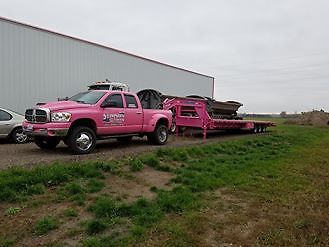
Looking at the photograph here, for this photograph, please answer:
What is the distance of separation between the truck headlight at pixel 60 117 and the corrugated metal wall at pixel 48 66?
5.83m

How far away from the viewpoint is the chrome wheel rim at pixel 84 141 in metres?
9.15

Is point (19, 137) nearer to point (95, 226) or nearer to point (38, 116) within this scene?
point (38, 116)

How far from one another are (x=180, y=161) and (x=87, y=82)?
9675mm

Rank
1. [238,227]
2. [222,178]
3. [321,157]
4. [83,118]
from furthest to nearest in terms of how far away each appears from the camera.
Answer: [321,157], [83,118], [222,178], [238,227]

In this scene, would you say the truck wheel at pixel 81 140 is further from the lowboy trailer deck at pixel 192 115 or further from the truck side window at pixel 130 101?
the lowboy trailer deck at pixel 192 115

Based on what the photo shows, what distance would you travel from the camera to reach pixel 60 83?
1576 centimetres

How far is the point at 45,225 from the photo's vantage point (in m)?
4.53

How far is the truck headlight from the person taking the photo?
347 inches

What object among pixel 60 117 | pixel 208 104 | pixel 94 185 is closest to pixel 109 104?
pixel 60 117

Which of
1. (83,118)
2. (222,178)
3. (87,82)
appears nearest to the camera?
(222,178)

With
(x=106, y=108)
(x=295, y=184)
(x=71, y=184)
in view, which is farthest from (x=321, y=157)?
(x=71, y=184)

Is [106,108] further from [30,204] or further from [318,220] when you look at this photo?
[318,220]

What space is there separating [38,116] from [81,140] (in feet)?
4.40

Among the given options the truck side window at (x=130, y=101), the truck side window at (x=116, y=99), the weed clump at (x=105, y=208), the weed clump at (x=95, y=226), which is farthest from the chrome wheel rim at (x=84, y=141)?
the weed clump at (x=95, y=226)
